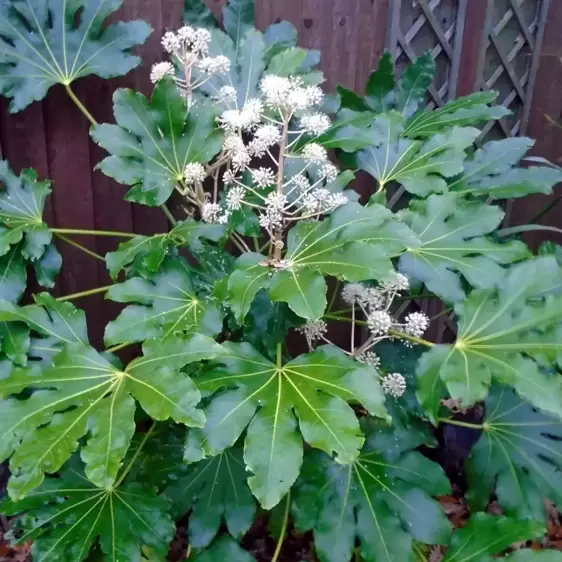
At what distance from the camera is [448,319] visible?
7.39ft

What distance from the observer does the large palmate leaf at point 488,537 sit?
1129 millimetres

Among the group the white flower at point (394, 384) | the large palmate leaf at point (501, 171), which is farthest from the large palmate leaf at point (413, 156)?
the white flower at point (394, 384)

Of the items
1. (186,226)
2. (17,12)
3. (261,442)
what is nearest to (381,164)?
(186,226)

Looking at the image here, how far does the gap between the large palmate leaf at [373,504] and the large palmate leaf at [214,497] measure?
0.16 meters

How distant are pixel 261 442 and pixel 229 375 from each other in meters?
0.15

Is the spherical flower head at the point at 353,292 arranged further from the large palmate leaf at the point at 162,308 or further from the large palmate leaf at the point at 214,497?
the large palmate leaf at the point at 214,497

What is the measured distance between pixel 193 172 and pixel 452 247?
0.63 meters

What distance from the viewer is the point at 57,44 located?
60.5 inches

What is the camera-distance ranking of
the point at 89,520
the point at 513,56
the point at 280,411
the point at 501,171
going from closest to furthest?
the point at 280,411 < the point at 89,520 < the point at 501,171 < the point at 513,56

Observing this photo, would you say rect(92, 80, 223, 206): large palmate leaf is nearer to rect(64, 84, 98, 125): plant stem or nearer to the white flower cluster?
the white flower cluster

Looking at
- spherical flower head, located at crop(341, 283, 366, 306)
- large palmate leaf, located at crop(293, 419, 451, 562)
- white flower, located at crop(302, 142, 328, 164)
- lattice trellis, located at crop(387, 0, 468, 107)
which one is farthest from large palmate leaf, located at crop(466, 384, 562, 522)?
lattice trellis, located at crop(387, 0, 468, 107)

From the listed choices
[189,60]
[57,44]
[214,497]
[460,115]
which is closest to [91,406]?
[214,497]

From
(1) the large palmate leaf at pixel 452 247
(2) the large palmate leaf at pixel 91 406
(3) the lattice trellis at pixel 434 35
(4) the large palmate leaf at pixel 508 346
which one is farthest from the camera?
(3) the lattice trellis at pixel 434 35

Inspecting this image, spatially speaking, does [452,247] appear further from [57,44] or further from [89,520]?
[57,44]
